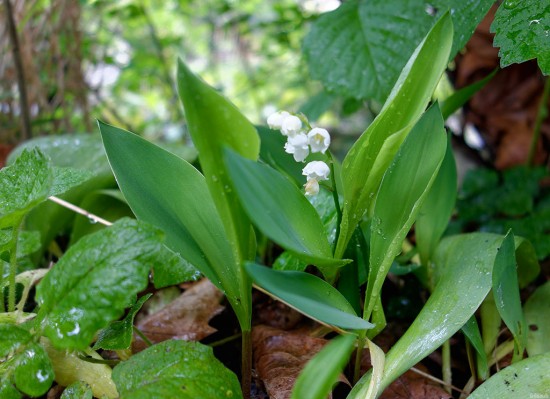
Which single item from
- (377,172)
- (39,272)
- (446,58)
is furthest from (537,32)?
(39,272)

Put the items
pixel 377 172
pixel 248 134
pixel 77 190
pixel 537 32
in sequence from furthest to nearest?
pixel 77 190 < pixel 537 32 < pixel 377 172 < pixel 248 134

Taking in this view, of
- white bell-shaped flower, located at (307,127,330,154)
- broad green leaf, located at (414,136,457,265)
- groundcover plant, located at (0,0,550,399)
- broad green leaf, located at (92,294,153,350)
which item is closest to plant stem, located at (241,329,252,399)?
groundcover plant, located at (0,0,550,399)

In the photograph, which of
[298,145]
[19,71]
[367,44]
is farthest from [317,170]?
[19,71]

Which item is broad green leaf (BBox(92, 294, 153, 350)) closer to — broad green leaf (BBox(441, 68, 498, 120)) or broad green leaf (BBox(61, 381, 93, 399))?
broad green leaf (BBox(61, 381, 93, 399))

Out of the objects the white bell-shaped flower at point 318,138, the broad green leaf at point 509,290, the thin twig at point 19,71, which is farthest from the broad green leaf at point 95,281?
the thin twig at point 19,71

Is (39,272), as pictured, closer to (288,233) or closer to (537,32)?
(288,233)

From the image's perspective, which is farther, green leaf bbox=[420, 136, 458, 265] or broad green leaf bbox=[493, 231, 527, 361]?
green leaf bbox=[420, 136, 458, 265]
